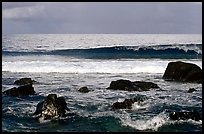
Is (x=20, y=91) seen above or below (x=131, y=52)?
below

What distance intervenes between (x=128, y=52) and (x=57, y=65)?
55.2 feet

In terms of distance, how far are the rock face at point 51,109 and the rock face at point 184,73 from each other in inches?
376

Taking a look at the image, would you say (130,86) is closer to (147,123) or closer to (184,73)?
(184,73)

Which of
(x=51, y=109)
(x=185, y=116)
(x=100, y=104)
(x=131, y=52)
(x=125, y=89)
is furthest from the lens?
(x=131, y=52)

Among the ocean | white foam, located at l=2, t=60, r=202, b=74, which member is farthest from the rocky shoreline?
white foam, located at l=2, t=60, r=202, b=74

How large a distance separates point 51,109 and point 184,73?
34.3ft

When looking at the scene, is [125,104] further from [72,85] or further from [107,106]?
[72,85]

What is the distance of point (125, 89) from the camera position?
54.6 feet

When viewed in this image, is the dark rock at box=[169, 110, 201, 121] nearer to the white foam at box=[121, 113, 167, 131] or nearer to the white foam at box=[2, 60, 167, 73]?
the white foam at box=[121, 113, 167, 131]

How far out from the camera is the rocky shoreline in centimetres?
1139

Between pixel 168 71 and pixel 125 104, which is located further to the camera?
pixel 168 71

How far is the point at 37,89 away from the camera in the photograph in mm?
17141

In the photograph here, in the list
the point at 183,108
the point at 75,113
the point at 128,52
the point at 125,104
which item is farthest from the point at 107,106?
the point at 128,52

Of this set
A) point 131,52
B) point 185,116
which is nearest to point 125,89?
point 185,116
